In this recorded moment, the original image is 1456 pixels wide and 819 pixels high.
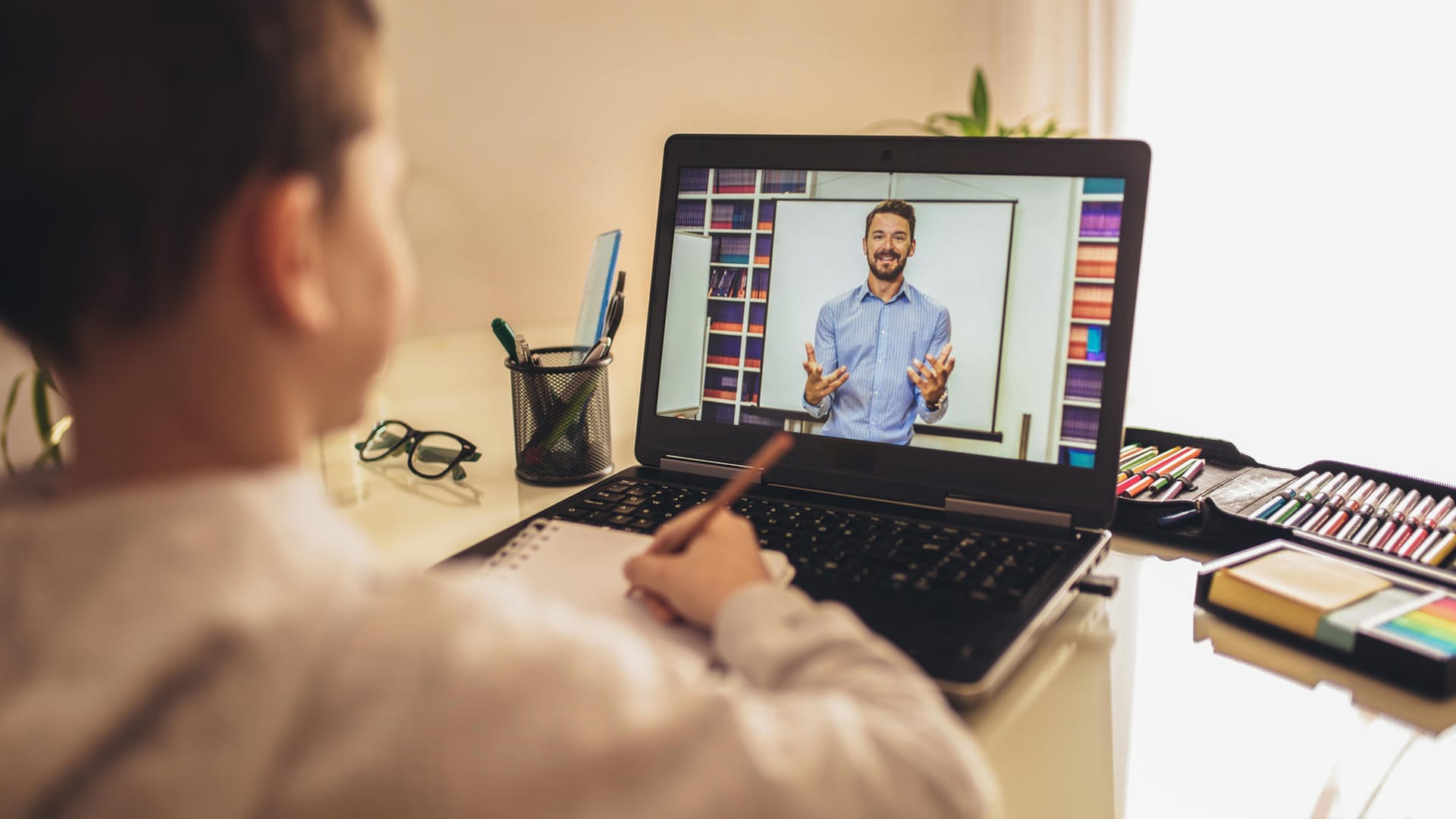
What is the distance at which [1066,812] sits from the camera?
1.36 feet

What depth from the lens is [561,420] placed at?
930 mm

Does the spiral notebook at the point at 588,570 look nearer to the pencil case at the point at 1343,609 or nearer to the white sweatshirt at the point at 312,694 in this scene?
the white sweatshirt at the point at 312,694

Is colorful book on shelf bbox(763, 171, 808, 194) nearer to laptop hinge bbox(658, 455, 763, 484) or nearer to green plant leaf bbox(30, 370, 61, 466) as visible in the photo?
laptop hinge bbox(658, 455, 763, 484)

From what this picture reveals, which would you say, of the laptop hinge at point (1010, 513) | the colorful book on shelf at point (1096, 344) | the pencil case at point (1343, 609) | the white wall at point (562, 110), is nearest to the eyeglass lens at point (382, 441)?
the white wall at point (562, 110)

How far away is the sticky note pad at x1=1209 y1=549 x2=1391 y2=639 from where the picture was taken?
1.87 ft

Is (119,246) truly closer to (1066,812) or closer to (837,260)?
(1066,812)

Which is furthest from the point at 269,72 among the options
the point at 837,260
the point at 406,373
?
the point at 406,373

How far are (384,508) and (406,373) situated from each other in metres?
0.27

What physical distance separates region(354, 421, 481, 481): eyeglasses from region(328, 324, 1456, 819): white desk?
0.82 ft

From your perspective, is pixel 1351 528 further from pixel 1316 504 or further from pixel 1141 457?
pixel 1141 457

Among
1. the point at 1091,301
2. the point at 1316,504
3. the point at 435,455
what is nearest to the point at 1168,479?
the point at 1316,504

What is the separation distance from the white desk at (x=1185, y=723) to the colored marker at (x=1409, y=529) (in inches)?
5.3

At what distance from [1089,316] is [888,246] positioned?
0.17 m

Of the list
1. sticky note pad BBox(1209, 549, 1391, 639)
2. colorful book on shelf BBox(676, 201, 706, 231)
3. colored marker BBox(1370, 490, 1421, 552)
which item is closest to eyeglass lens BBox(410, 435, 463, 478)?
colorful book on shelf BBox(676, 201, 706, 231)
